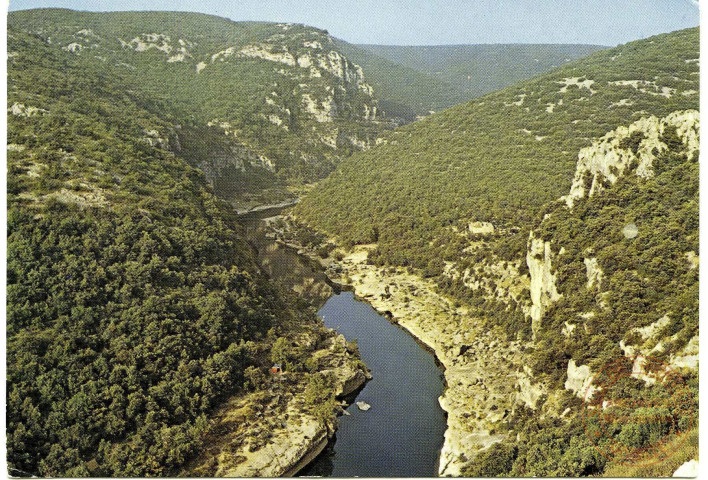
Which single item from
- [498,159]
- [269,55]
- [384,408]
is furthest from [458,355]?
[269,55]

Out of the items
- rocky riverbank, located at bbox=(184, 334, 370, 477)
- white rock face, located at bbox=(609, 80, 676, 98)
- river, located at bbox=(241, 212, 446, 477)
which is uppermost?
white rock face, located at bbox=(609, 80, 676, 98)

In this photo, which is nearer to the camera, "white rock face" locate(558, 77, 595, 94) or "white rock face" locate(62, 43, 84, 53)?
"white rock face" locate(558, 77, 595, 94)

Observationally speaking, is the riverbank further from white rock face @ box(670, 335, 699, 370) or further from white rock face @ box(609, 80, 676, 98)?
white rock face @ box(609, 80, 676, 98)

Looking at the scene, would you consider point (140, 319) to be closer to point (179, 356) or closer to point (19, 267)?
point (179, 356)

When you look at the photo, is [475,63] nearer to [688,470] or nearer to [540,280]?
[540,280]

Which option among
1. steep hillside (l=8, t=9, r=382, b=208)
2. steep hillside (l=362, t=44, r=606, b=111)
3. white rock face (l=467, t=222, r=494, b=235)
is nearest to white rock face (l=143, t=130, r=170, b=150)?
steep hillside (l=8, t=9, r=382, b=208)

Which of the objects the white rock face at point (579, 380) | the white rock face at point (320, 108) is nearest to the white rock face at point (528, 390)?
the white rock face at point (579, 380)

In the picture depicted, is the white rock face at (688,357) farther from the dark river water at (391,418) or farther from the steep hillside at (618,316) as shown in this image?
the dark river water at (391,418)

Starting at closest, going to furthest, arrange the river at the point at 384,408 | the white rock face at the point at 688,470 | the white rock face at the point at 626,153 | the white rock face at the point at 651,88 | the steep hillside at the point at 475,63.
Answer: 1. the white rock face at the point at 688,470
2. the river at the point at 384,408
3. the white rock face at the point at 626,153
4. the white rock face at the point at 651,88
5. the steep hillside at the point at 475,63
